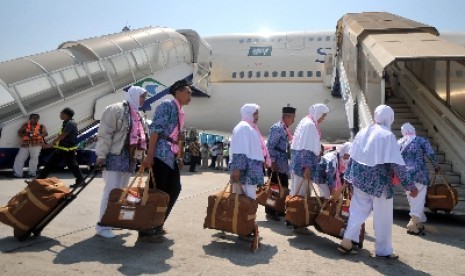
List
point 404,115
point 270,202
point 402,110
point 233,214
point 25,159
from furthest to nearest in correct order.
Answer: point 25,159 → point 402,110 → point 404,115 → point 270,202 → point 233,214

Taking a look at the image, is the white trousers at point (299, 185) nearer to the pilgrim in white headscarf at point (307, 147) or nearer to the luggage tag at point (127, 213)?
the pilgrim in white headscarf at point (307, 147)

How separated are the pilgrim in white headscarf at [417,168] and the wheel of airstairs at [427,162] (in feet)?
2.09

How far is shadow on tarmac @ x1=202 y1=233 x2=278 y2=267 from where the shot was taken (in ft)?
12.3

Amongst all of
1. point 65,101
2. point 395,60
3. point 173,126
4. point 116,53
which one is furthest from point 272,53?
point 173,126

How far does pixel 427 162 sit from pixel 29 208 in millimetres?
6262

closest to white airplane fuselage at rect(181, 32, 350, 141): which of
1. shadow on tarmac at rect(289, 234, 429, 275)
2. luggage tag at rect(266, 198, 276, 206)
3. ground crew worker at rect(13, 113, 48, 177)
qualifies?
ground crew worker at rect(13, 113, 48, 177)

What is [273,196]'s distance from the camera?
573 cm

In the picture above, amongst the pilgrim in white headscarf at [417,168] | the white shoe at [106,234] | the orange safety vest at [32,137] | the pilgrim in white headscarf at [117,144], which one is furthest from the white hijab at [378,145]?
the orange safety vest at [32,137]

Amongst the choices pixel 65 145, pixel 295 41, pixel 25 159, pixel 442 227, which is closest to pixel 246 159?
pixel 442 227

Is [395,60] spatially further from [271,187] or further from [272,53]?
[272,53]

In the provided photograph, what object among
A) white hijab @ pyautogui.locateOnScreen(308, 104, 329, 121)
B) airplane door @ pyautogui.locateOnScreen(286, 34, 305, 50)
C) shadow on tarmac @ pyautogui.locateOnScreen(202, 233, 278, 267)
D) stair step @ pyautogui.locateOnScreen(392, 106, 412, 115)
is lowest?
shadow on tarmac @ pyautogui.locateOnScreen(202, 233, 278, 267)

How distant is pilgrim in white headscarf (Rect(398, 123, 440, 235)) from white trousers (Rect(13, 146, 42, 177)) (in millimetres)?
8221

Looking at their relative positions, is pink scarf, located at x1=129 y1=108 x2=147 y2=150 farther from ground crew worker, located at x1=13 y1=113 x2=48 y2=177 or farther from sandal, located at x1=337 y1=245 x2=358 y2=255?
ground crew worker, located at x1=13 y1=113 x2=48 y2=177

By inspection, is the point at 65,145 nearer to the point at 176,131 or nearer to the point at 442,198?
the point at 176,131
